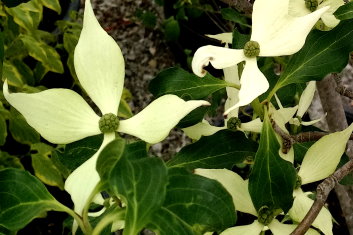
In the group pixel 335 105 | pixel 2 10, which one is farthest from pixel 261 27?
pixel 2 10

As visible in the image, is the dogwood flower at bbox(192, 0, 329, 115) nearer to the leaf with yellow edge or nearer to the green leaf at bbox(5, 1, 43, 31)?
the leaf with yellow edge

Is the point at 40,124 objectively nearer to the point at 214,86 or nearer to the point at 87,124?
the point at 87,124

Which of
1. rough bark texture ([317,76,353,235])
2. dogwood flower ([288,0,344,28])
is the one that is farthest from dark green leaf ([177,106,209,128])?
rough bark texture ([317,76,353,235])

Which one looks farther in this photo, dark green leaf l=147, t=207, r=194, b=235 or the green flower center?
the green flower center

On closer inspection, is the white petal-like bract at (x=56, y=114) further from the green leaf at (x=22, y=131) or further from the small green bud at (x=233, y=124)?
the green leaf at (x=22, y=131)

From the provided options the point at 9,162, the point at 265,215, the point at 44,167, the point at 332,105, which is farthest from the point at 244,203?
the point at 9,162

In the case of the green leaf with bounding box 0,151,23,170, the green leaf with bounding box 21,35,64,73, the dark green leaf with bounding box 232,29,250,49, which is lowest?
the green leaf with bounding box 0,151,23,170

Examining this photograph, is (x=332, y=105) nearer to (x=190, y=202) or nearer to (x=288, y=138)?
(x=288, y=138)
